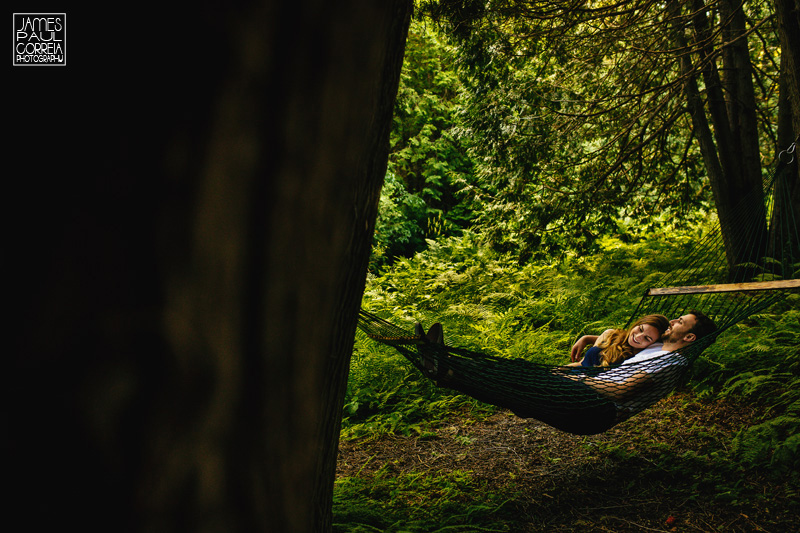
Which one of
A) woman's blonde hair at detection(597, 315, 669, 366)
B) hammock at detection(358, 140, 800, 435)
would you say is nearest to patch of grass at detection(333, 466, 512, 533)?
hammock at detection(358, 140, 800, 435)

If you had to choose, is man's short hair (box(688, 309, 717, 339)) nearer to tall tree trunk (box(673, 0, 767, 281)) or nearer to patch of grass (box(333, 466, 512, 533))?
patch of grass (box(333, 466, 512, 533))

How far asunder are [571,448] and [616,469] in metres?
0.39

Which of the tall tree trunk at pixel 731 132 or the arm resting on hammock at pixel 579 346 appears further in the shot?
the tall tree trunk at pixel 731 132

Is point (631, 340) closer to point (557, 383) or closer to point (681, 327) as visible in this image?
point (681, 327)

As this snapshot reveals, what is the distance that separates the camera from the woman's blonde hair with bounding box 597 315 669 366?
295 cm

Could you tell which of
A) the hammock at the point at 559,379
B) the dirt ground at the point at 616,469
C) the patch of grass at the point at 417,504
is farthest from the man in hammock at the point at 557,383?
the patch of grass at the point at 417,504

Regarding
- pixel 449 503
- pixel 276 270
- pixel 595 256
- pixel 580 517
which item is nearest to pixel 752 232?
pixel 595 256

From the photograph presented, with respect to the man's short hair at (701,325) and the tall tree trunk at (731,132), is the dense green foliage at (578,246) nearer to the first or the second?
the tall tree trunk at (731,132)

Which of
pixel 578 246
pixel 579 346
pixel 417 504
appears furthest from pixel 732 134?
A: pixel 417 504

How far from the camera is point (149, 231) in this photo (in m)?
0.55

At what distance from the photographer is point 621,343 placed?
120 inches

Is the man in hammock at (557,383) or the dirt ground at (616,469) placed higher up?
the man in hammock at (557,383)

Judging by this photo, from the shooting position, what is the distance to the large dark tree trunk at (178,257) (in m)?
0.52

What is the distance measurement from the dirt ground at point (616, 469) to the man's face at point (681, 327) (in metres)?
0.56
